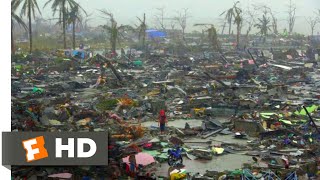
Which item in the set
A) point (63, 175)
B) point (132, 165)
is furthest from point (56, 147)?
point (132, 165)

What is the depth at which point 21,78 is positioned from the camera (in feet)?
72.6

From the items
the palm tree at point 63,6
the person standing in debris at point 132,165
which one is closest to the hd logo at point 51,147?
the person standing in debris at point 132,165

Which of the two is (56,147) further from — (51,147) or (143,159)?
(143,159)

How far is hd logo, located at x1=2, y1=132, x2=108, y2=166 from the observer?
7.76 m

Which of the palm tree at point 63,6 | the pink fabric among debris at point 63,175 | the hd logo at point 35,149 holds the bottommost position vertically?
the pink fabric among debris at point 63,175

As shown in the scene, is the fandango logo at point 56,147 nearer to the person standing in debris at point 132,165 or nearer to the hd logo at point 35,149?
the hd logo at point 35,149

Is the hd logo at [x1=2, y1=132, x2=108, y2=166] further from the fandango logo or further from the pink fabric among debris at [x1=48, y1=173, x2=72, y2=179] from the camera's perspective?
the pink fabric among debris at [x1=48, y1=173, x2=72, y2=179]

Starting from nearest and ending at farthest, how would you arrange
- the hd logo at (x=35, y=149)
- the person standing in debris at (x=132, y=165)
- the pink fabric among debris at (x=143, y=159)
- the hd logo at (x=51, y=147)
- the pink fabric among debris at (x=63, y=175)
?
the hd logo at (x=51, y=147)
the hd logo at (x=35, y=149)
the pink fabric among debris at (x=63, y=175)
the person standing in debris at (x=132, y=165)
the pink fabric among debris at (x=143, y=159)

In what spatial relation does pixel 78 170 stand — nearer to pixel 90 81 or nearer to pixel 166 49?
pixel 90 81

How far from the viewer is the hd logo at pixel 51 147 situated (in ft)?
25.5

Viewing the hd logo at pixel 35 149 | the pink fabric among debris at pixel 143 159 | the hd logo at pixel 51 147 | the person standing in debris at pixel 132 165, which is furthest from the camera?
the pink fabric among debris at pixel 143 159

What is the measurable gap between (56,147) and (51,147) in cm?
11

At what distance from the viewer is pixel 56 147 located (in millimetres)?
8016

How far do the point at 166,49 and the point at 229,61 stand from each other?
8.16m
